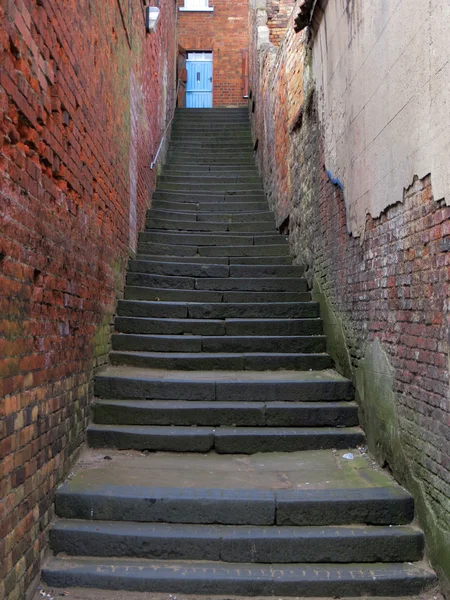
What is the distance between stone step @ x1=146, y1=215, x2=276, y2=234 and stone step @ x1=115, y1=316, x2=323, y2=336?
8.09ft

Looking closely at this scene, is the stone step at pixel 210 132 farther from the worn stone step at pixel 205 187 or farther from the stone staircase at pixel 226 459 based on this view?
the stone staircase at pixel 226 459

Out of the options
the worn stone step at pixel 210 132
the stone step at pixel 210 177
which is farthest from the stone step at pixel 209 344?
the worn stone step at pixel 210 132

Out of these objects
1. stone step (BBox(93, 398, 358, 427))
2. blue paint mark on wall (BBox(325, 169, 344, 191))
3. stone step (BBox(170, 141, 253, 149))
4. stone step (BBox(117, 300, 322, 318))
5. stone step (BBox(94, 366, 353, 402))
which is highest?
stone step (BBox(170, 141, 253, 149))

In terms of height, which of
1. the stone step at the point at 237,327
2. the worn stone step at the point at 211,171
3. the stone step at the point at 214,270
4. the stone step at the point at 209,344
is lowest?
the stone step at the point at 209,344

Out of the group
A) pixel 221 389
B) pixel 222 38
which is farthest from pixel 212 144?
pixel 221 389

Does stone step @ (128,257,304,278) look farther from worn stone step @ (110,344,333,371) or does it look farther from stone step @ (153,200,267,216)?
stone step @ (153,200,267,216)

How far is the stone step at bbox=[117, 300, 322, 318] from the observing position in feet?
18.8

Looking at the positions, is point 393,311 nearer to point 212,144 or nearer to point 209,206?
point 209,206

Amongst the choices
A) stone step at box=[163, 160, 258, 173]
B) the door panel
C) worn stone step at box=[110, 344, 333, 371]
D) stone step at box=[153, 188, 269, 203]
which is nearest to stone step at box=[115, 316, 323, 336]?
worn stone step at box=[110, 344, 333, 371]

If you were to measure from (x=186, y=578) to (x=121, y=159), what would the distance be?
4075 mm

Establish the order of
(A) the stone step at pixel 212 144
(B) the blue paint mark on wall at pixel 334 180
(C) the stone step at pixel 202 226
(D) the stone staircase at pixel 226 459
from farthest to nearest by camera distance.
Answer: (A) the stone step at pixel 212 144 < (C) the stone step at pixel 202 226 < (B) the blue paint mark on wall at pixel 334 180 < (D) the stone staircase at pixel 226 459

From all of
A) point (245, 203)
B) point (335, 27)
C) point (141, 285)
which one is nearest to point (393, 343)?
point (335, 27)

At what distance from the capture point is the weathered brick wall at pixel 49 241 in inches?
95.9

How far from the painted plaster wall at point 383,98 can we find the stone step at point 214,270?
166cm
